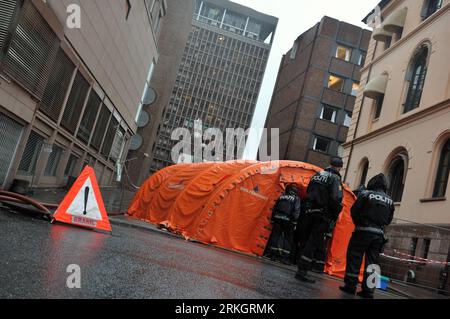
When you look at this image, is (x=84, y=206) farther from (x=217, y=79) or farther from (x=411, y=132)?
(x=217, y=79)

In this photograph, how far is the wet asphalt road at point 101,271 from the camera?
327 cm

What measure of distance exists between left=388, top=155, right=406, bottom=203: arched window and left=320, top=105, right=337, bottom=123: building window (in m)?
21.3

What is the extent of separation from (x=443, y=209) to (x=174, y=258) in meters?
9.77

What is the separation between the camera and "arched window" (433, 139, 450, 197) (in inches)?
540

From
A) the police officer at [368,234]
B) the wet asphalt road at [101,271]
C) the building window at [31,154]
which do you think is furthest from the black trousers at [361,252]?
the building window at [31,154]

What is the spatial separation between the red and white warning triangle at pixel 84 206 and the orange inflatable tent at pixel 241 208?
3667 millimetres

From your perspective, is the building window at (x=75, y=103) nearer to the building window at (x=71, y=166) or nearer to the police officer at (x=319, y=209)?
the building window at (x=71, y=166)

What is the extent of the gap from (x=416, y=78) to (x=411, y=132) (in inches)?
102

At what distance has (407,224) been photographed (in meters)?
14.6

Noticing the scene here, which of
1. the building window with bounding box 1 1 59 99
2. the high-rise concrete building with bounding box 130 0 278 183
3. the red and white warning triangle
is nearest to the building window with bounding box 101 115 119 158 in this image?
the building window with bounding box 1 1 59 99

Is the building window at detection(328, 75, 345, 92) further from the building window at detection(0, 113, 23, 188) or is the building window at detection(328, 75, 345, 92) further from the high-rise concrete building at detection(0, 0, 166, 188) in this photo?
the building window at detection(0, 113, 23, 188)
